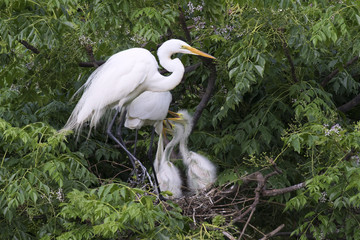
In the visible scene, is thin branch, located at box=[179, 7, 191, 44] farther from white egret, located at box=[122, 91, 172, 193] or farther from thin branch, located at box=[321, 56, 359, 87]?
thin branch, located at box=[321, 56, 359, 87]

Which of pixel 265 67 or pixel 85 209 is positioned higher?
pixel 265 67

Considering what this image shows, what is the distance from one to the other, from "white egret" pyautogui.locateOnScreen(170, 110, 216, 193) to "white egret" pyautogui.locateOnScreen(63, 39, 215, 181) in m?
0.41

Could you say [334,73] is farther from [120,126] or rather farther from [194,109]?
[120,126]

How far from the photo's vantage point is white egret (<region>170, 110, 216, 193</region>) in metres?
4.86

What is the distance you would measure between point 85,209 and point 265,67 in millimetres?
1588

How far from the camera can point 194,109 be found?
5.20 meters

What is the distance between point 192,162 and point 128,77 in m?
0.78

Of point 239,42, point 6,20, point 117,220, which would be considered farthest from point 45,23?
point 117,220

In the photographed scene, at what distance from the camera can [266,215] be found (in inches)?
205

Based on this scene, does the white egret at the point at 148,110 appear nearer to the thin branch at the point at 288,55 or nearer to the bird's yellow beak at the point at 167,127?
the bird's yellow beak at the point at 167,127

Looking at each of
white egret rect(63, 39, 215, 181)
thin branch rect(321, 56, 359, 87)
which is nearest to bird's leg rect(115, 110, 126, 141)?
white egret rect(63, 39, 215, 181)

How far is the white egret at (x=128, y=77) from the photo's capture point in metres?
4.50

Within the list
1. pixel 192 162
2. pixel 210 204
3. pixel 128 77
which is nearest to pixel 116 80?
pixel 128 77

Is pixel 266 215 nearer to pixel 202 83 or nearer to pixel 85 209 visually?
pixel 202 83
